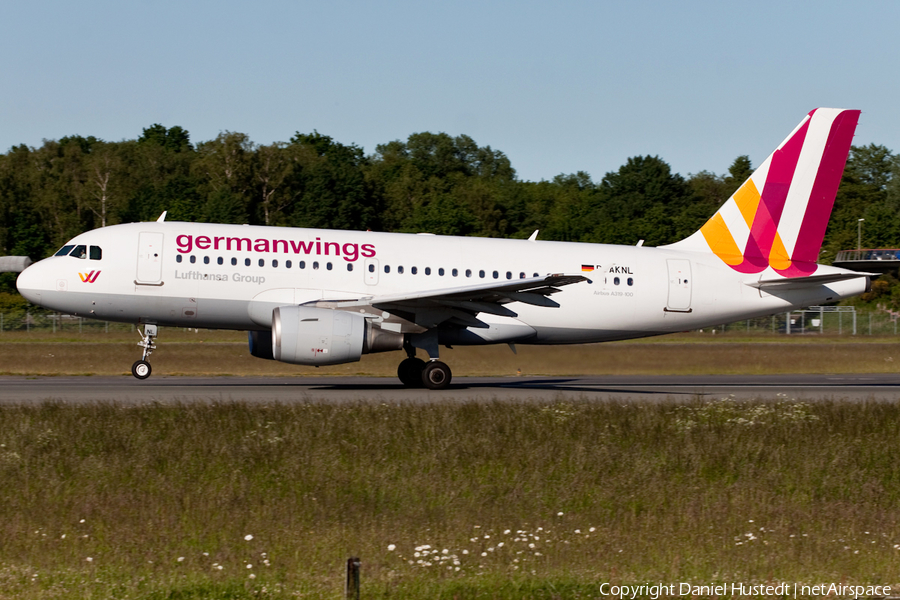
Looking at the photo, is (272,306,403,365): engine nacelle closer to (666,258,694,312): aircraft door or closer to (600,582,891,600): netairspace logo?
(666,258,694,312): aircraft door

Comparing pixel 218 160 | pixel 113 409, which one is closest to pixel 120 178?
pixel 218 160

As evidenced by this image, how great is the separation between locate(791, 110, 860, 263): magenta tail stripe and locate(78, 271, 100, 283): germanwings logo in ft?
53.8

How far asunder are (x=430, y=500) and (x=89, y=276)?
13774 mm

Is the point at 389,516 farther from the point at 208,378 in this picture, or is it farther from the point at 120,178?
the point at 120,178

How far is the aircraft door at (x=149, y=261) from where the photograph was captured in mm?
20844

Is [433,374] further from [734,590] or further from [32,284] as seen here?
[734,590]

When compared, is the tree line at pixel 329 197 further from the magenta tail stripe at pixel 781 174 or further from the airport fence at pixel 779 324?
the magenta tail stripe at pixel 781 174

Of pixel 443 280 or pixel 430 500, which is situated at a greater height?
pixel 443 280

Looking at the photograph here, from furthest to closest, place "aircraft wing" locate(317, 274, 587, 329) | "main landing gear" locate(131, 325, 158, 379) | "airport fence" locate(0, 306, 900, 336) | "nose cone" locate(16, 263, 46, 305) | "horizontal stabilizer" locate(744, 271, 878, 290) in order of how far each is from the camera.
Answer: "airport fence" locate(0, 306, 900, 336), "horizontal stabilizer" locate(744, 271, 878, 290), "main landing gear" locate(131, 325, 158, 379), "nose cone" locate(16, 263, 46, 305), "aircraft wing" locate(317, 274, 587, 329)

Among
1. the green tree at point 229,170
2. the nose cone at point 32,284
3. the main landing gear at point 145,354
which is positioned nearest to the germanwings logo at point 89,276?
the nose cone at point 32,284

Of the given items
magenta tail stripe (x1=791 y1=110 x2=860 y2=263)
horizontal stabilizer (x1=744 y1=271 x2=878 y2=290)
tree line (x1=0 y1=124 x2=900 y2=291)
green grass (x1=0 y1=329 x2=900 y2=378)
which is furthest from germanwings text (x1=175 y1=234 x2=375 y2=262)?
tree line (x1=0 y1=124 x2=900 y2=291)

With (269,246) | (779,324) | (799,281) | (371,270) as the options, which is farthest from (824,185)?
(779,324)

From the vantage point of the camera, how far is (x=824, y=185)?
24094 mm

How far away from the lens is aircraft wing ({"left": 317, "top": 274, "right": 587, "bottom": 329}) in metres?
19.8
